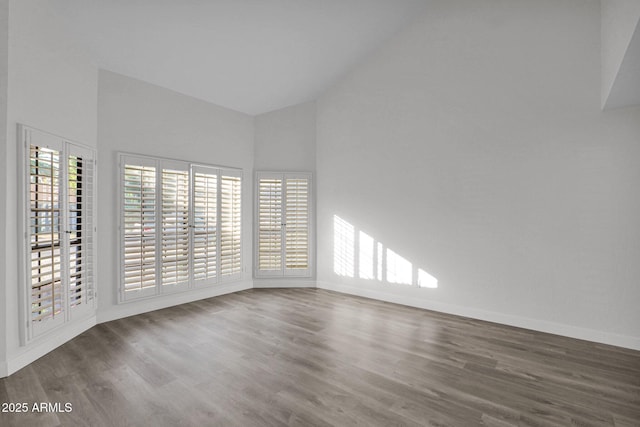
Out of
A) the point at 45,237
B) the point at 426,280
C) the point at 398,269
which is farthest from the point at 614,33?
the point at 45,237

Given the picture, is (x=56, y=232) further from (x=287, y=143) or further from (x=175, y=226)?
(x=287, y=143)

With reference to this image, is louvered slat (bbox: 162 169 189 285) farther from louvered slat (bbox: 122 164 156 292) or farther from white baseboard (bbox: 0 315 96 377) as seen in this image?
white baseboard (bbox: 0 315 96 377)

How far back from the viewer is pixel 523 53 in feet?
10.9

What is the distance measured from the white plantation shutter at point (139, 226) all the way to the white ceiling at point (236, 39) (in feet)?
3.82

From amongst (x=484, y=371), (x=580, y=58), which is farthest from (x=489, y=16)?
(x=484, y=371)

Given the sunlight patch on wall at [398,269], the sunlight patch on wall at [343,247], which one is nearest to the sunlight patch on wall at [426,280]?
the sunlight patch on wall at [398,269]

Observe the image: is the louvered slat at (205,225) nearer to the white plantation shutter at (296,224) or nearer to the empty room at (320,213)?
the empty room at (320,213)

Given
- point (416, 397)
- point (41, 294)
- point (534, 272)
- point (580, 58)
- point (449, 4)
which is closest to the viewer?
point (416, 397)

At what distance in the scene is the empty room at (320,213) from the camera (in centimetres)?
223

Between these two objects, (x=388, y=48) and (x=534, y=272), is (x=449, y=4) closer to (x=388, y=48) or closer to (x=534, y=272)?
(x=388, y=48)

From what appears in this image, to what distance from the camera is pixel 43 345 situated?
2.70m

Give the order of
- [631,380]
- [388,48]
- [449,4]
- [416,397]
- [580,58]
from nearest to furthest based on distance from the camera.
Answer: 1. [416,397]
2. [631,380]
3. [580,58]
4. [449,4]
5. [388,48]

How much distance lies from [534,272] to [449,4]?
3329 mm

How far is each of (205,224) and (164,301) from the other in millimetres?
1118
